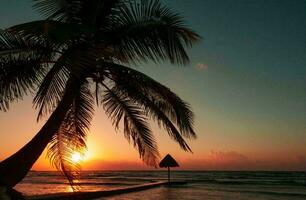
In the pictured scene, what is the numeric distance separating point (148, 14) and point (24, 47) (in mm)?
2380

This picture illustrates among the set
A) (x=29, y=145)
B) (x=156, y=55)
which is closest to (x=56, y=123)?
(x=29, y=145)

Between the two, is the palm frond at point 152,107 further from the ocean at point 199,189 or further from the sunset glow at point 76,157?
the ocean at point 199,189

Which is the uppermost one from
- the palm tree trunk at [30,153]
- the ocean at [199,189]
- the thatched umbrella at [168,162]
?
the thatched umbrella at [168,162]

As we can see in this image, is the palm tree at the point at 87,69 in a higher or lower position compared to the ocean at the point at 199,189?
higher

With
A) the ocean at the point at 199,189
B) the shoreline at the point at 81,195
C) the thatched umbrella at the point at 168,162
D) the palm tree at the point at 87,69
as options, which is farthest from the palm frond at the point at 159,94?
the thatched umbrella at the point at 168,162

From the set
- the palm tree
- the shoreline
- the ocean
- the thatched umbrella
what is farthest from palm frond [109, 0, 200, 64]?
the thatched umbrella

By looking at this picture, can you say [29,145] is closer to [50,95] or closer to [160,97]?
[50,95]

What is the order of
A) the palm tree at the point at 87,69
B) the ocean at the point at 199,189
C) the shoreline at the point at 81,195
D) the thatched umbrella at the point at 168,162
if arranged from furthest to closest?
the thatched umbrella at the point at 168,162, the ocean at the point at 199,189, the shoreline at the point at 81,195, the palm tree at the point at 87,69

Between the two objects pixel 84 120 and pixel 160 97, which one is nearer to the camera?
pixel 160 97

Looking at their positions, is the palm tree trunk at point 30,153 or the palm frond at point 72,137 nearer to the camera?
the palm tree trunk at point 30,153

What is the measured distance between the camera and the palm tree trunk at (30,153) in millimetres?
6504

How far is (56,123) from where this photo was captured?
7.11 meters

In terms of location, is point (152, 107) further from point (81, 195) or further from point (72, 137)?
point (81, 195)

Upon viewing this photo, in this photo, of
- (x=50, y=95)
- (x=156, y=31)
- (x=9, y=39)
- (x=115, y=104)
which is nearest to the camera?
(x=9, y=39)
